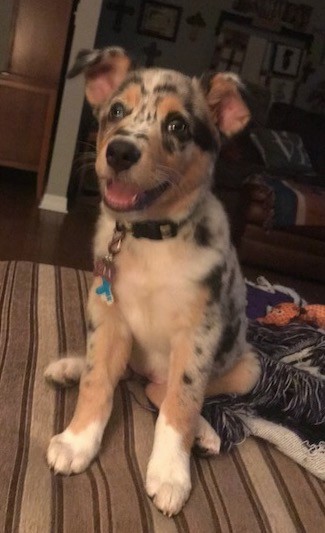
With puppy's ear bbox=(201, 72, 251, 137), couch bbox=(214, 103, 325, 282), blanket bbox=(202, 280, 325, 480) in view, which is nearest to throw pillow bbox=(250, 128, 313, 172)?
couch bbox=(214, 103, 325, 282)

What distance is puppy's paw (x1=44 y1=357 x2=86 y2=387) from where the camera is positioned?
58.7 inches

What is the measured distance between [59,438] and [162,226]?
1.70 ft

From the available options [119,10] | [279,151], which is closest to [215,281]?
[279,151]

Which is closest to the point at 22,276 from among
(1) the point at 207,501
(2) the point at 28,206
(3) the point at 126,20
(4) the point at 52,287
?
(4) the point at 52,287

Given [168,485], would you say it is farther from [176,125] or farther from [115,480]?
[176,125]

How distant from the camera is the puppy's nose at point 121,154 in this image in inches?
46.0

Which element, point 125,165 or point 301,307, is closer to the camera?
point 125,165

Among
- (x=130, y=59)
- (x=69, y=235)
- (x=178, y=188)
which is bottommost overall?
(x=69, y=235)

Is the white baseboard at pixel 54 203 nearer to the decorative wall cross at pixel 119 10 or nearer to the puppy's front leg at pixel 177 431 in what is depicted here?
the decorative wall cross at pixel 119 10

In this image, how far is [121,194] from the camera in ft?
4.12

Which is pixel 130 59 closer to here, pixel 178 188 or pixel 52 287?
pixel 178 188

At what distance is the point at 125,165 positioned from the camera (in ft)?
3.88

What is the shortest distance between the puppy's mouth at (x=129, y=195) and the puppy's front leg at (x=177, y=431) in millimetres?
314

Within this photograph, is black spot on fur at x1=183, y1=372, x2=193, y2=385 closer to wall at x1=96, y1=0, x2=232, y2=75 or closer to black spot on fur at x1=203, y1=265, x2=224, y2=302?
black spot on fur at x1=203, y1=265, x2=224, y2=302
